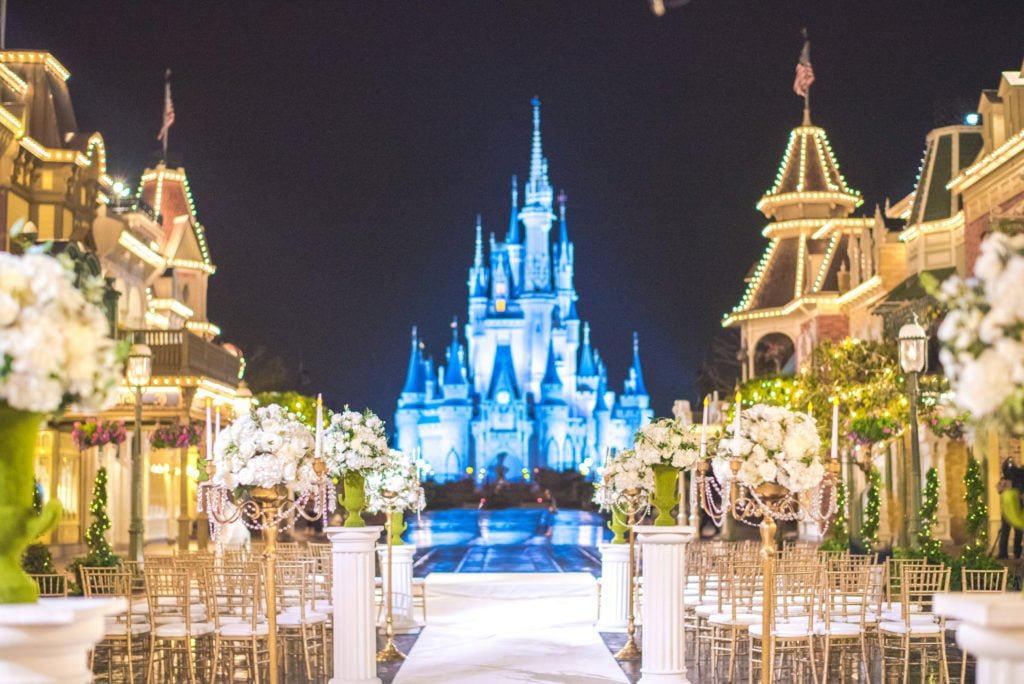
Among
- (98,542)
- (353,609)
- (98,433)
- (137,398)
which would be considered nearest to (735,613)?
(353,609)

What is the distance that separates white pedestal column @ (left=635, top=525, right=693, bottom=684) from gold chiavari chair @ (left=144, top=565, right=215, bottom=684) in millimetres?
3808

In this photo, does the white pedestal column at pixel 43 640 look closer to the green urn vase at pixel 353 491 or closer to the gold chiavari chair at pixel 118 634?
the gold chiavari chair at pixel 118 634

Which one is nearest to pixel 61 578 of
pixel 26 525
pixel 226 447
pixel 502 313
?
pixel 226 447

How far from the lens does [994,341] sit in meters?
5.16

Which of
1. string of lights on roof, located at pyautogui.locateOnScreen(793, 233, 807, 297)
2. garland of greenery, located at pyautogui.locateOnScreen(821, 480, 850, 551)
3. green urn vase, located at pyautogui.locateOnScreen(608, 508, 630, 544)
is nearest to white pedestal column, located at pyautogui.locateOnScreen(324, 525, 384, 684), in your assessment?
green urn vase, located at pyautogui.locateOnScreen(608, 508, 630, 544)

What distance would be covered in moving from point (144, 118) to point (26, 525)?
46799 millimetres

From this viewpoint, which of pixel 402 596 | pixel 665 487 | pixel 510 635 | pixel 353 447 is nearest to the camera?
pixel 665 487

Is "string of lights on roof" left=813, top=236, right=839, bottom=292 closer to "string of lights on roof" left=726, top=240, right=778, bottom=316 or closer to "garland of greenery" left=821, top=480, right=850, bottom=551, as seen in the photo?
"string of lights on roof" left=726, top=240, right=778, bottom=316

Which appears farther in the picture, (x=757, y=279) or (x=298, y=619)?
(x=757, y=279)

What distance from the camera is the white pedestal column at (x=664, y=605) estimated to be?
40.9ft

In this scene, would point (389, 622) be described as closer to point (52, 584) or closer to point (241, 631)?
point (241, 631)

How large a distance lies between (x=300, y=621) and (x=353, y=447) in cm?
173

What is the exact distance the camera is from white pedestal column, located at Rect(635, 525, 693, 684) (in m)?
12.5

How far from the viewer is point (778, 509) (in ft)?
36.7
